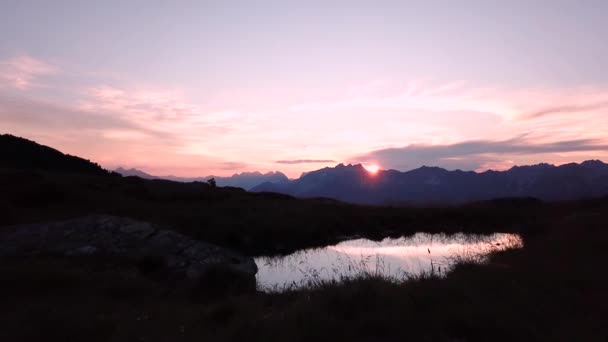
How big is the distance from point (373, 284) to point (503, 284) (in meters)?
3.63

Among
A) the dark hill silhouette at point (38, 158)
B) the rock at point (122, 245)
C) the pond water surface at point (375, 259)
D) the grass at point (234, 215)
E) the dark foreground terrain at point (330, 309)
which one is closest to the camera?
the dark foreground terrain at point (330, 309)

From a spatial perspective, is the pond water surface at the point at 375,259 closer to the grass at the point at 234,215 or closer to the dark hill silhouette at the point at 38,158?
the grass at the point at 234,215

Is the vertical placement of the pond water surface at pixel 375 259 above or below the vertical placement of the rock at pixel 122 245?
below

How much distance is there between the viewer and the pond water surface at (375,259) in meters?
16.4

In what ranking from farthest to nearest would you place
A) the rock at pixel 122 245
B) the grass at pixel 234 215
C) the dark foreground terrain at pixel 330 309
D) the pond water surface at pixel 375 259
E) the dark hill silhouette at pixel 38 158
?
the dark hill silhouette at pixel 38 158, the grass at pixel 234 215, the pond water surface at pixel 375 259, the rock at pixel 122 245, the dark foreground terrain at pixel 330 309

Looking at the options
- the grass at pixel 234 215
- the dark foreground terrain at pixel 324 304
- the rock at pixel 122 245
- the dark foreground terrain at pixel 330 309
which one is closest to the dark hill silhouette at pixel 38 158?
the grass at pixel 234 215

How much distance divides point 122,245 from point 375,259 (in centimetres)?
1214

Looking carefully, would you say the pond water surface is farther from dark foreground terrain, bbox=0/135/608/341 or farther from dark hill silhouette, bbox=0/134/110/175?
dark hill silhouette, bbox=0/134/110/175

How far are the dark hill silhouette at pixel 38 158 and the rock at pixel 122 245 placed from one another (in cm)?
4574

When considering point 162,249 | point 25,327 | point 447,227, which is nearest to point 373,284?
point 25,327

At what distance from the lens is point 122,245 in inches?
693

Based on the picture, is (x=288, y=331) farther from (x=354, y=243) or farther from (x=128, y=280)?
(x=354, y=243)

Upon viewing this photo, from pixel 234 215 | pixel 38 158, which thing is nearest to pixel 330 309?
pixel 234 215

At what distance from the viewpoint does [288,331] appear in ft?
24.5
